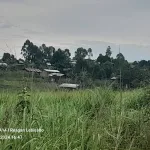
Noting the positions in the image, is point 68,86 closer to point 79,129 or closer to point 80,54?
point 80,54

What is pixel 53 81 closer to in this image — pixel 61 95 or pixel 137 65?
pixel 61 95

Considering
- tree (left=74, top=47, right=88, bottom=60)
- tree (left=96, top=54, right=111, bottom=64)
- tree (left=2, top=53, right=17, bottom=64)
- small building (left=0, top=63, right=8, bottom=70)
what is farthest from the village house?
tree (left=74, top=47, right=88, bottom=60)

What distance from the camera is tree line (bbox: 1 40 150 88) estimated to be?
734 cm

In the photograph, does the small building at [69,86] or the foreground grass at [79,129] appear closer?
the foreground grass at [79,129]

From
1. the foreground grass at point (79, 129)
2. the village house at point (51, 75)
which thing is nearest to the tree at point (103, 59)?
the village house at point (51, 75)

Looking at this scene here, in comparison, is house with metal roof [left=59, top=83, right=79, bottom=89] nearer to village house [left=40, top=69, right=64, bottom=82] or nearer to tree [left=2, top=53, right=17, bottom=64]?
village house [left=40, top=69, right=64, bottom=82]

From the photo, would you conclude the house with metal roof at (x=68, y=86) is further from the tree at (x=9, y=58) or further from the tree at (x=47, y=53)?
the tree at (x=9, y=58)

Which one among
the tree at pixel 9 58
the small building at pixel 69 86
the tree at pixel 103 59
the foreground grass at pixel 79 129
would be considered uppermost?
the tree at pixel 103 59

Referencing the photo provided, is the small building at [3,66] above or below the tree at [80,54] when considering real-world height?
below

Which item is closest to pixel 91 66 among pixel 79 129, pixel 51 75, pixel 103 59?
pixel 51 75

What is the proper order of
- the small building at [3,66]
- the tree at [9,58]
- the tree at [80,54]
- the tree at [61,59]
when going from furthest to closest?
1. the tree at [80,54]
2. the tree at [61,59]
3. the small building at [3,66]
4. the tree at [9,58]

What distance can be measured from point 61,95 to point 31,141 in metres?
4.13

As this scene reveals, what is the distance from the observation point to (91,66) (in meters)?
8.52

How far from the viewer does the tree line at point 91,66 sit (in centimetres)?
734
